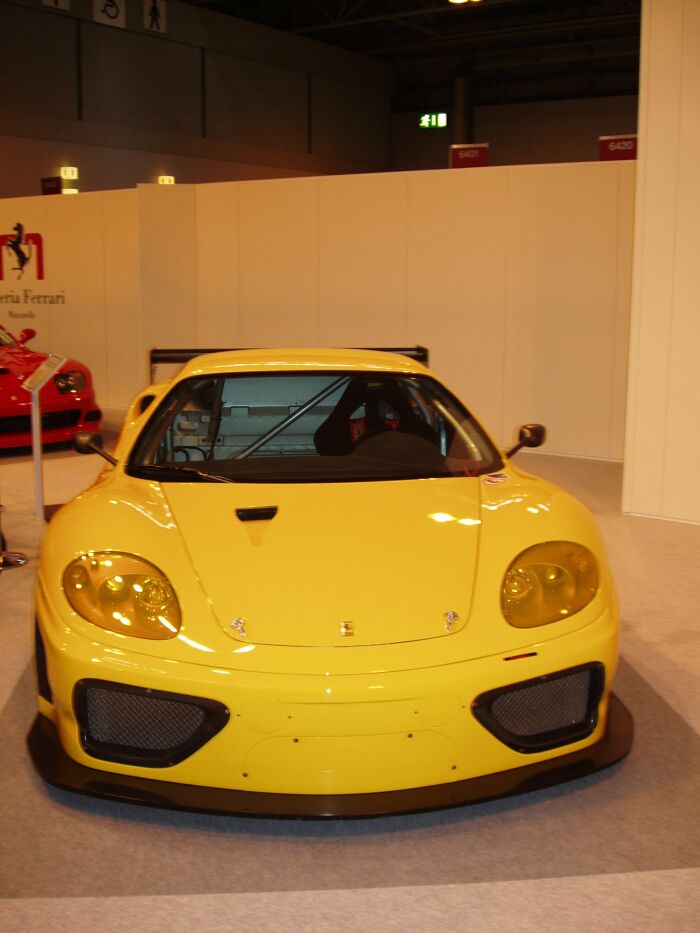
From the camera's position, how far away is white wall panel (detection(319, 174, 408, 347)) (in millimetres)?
8898

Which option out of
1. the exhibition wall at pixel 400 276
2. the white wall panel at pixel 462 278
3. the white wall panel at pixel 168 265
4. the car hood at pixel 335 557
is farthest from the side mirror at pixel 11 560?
the white wall panel at pixel 168 265

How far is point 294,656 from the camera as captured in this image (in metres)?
2.21

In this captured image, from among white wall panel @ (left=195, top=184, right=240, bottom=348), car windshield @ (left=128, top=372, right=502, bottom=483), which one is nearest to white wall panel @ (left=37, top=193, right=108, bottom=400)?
white wall panel @ (left=195, top=184, right=240, bottom=348)

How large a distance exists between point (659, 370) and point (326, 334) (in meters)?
4.19

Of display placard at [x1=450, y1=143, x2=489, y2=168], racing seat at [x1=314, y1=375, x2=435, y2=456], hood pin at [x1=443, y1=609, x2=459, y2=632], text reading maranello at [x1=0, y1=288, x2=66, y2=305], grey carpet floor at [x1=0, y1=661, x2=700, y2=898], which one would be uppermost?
display placard at [x1=450, y1=143, x2=489, y2=168]

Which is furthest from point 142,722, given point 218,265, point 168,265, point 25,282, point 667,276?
point 25,282

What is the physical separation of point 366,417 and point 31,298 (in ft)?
30.9

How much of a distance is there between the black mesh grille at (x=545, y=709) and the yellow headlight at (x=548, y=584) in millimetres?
143

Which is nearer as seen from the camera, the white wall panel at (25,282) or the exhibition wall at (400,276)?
the exhibition wall at (400,276)

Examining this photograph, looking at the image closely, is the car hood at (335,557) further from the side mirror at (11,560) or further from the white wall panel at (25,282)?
the white wall panel at (25,282)

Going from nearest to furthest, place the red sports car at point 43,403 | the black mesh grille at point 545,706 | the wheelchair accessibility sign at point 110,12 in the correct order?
the black mesh grille at point 545,706 < the red sports car at point 43,403 < the wheelchair accessibility sign at point 110,12

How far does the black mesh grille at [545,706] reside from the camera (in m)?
2.29

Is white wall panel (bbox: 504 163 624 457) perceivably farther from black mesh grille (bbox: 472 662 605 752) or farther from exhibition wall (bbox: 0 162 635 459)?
black mesh grille (bbox: 472 662 605 752)

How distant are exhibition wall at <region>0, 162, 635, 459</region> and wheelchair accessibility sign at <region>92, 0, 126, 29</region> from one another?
770 centimetres
